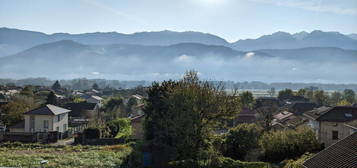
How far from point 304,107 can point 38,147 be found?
152 feet

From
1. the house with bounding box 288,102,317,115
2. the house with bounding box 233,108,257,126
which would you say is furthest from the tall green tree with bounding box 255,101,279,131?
the house with bounding box 288,102,317,115

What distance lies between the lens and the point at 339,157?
42.8 ft

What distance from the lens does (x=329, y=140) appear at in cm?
2942

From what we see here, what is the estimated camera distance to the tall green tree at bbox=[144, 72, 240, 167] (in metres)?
19.4

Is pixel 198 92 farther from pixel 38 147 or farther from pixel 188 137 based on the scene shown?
pixel 38 147

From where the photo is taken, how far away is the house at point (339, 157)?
12354 mm

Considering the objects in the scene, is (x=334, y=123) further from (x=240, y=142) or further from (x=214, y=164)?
(x=214, y=164)

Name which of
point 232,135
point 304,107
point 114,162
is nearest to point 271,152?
point 232,135

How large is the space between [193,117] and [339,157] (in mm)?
8352

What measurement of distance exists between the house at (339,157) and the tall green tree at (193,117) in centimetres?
663

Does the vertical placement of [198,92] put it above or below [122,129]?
above

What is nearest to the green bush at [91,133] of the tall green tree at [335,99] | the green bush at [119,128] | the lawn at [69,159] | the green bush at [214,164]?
the green bush at [119,128]

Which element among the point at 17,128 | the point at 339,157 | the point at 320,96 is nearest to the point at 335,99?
the point at 320,96

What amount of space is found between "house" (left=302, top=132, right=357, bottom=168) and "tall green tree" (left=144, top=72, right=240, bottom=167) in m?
6.63
